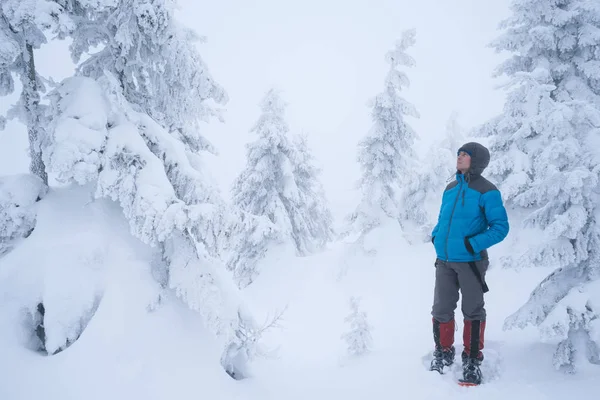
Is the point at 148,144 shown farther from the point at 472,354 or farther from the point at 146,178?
the point at 472,354

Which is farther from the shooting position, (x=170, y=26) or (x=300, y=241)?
(x=300, y=241)

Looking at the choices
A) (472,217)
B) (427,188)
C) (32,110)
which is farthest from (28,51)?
(427,188)

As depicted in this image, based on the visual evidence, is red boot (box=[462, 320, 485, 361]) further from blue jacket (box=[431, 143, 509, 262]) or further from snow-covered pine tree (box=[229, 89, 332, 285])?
snow-covered pine tree (box=[229, 89, 332, 285])

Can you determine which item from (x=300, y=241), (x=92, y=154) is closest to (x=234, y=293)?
(x=92, y=154)

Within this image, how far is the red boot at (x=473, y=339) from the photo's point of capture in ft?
14.6

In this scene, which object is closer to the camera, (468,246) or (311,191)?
(468,246)

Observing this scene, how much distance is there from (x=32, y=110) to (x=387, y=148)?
536 inches

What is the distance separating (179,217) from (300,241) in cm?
Result: 1638

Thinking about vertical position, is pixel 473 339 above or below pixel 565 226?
below

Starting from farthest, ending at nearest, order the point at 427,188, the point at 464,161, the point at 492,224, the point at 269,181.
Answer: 1. the point at 269,181
2. the point at 427,188
3. the point at 464,161
4. the point at 492,224

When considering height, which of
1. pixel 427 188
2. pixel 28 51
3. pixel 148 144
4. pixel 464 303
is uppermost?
pixel 28 51

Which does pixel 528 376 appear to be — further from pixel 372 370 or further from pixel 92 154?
pixel 92 154

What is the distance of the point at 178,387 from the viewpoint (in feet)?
13.8

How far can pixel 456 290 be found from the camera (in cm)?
486
